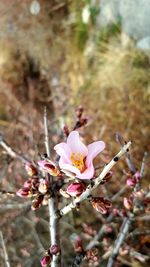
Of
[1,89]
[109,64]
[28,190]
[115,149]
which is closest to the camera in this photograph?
[28,190]

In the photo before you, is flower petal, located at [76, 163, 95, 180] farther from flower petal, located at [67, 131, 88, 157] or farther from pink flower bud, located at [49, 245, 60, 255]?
pink flower bud, located at [49, 245, 60, 255]

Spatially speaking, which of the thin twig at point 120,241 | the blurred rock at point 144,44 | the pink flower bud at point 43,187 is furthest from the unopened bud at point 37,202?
the blurred rock at point 144,44

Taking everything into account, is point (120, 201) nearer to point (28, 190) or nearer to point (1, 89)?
point (28, 190)

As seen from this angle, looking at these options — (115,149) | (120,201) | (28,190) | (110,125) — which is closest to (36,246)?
(120,201)

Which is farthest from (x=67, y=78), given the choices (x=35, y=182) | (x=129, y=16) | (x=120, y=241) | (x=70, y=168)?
(x=70, y=168)

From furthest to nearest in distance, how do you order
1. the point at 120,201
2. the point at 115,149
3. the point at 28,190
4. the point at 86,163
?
the point at 115,149, the point at 120,201, the point at 28,190, the point at 86,163

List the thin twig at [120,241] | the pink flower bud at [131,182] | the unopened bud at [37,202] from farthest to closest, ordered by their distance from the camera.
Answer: the thin twig at [120,241]
the pink flower bud at [131,182]
the unopened bud at [37,202]

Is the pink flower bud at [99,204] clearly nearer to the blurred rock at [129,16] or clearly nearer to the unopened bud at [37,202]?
the unopened bud at [37,202]
